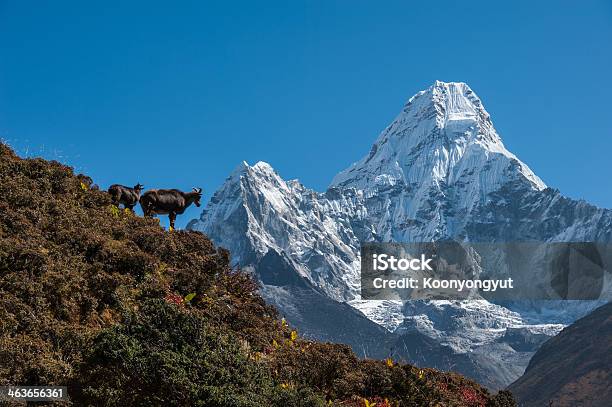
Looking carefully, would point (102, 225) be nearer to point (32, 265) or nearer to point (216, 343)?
point (32, 265)

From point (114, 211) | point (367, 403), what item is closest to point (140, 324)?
point (367, 403)

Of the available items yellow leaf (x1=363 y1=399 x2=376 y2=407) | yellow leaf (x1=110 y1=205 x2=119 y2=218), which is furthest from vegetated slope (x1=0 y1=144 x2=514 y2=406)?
yellow leaf (x1=363 y1=399 x2=376 y2=407)

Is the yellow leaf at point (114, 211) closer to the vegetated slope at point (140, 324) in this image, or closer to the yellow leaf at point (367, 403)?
the vegetated slope at point (140, 324)

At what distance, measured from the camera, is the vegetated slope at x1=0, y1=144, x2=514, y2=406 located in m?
17.6

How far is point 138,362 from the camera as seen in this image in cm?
1761

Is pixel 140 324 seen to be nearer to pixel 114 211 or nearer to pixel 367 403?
pixel 367 403

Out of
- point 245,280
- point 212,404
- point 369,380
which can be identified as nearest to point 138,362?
point 212,404

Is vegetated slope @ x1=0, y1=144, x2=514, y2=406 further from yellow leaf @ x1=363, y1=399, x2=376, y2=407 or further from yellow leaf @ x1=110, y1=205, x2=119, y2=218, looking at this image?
yellow leaf @ x1=363, y1=399, x2=376, y2=407

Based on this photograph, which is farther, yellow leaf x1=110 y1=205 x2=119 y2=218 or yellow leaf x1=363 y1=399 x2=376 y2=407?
yellow leaf x1=110 y1=205 x2=119 y2=218

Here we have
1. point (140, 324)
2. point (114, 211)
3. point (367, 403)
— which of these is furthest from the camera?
point (114, 211)

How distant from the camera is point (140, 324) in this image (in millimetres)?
18906

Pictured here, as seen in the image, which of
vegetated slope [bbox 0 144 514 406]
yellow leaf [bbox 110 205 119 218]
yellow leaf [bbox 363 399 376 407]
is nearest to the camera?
vegetated slope [bbox 0 144 514 406]

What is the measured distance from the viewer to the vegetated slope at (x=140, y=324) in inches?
695

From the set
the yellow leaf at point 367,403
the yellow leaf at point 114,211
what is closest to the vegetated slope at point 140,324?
the yellow leaf at point 114,211
